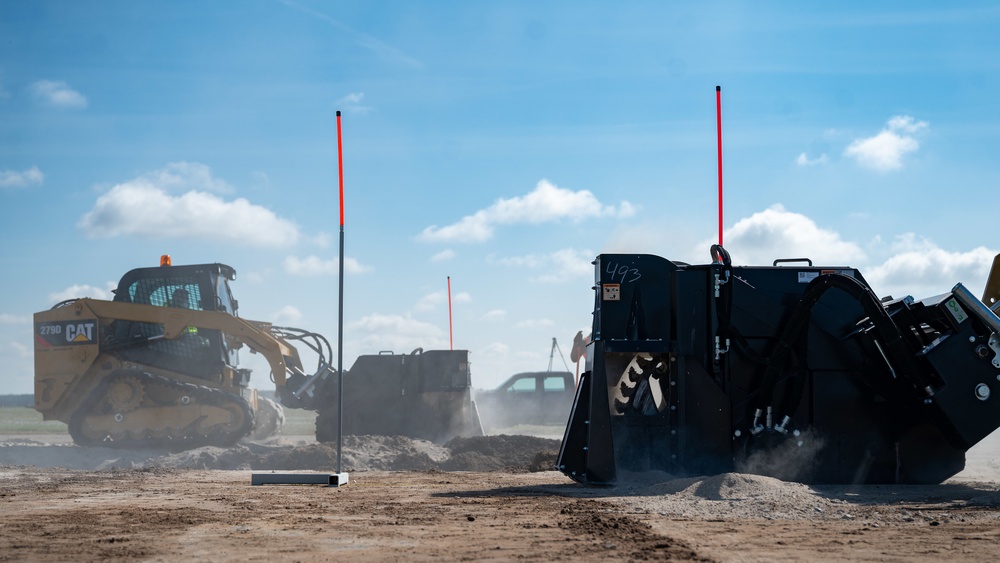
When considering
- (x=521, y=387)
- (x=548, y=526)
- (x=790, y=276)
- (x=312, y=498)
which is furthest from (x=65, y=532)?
(x=521, y=387)

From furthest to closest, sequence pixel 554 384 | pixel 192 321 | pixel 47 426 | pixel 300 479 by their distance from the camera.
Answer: pixel 47 426, pixel 554 384, pixel 192 321, pixel 300 479

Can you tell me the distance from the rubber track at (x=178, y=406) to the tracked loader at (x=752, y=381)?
12325 millimetres

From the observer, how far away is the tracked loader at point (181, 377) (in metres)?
21.5

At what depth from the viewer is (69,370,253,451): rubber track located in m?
→ 21.4

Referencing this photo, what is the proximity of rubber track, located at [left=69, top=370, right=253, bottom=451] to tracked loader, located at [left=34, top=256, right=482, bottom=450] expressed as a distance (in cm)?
2

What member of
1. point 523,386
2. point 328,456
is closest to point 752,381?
point 328,456

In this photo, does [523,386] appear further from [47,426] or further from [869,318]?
[869,318]

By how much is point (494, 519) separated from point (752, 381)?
406 centimetres

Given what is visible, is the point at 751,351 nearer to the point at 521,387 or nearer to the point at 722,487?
the point at 722,487

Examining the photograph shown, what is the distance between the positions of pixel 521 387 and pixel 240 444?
45.3ft

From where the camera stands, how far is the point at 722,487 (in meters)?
9.33

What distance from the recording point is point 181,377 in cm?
2189

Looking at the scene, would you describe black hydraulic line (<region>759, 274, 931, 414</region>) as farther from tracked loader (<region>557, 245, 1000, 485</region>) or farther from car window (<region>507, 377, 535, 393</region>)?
car window (<region>507, 377, 535, 393</region>)

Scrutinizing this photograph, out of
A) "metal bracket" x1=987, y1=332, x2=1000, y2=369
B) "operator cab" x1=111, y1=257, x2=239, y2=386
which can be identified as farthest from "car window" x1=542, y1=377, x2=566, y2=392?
"metal bracket" x1=987, y1=332, x2=1000, y2=369
